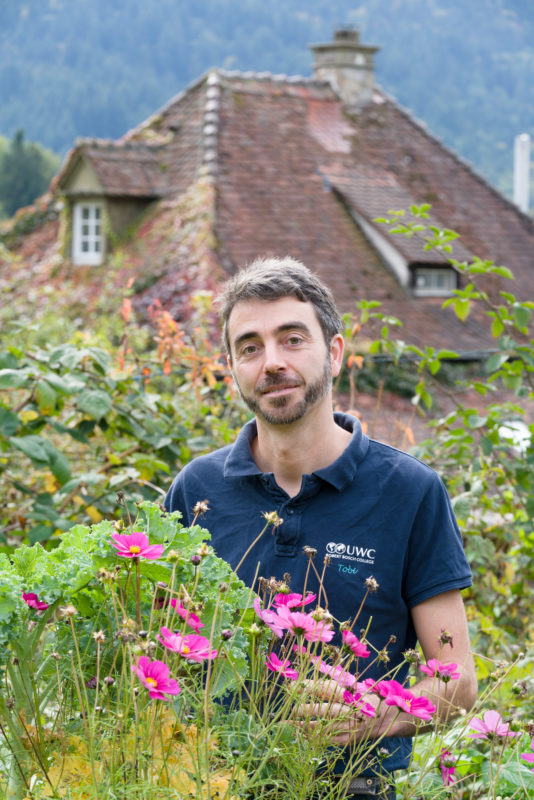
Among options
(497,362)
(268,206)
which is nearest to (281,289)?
(497,362)

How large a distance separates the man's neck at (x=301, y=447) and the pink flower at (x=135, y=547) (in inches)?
36.8

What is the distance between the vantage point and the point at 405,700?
4.48ft

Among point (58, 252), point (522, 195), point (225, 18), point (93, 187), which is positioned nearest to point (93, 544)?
point (93, 187)

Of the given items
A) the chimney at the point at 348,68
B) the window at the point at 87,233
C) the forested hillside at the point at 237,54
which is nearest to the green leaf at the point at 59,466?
the window at the point at 87,233

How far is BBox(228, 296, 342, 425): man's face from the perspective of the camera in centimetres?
222

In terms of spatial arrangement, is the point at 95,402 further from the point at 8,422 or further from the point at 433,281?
the point at 433,281

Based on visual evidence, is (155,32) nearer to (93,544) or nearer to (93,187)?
(93,187)

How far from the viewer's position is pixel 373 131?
68.0ft

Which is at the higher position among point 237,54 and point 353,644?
point 237,54

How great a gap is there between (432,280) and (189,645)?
17.4 m

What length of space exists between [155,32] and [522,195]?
201 feet

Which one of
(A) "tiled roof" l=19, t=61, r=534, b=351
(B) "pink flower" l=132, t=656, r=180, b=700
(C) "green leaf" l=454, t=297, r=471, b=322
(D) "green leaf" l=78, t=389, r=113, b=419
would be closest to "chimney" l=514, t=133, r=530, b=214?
(A) "tiled roof" l=19, t=61, r=534, b=351

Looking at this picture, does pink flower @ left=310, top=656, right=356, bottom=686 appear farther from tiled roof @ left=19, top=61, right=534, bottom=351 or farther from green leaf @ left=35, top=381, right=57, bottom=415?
tiled roof @ left=19, top=61, right=534, bottom=351

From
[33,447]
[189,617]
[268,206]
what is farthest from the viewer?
[268,206]
